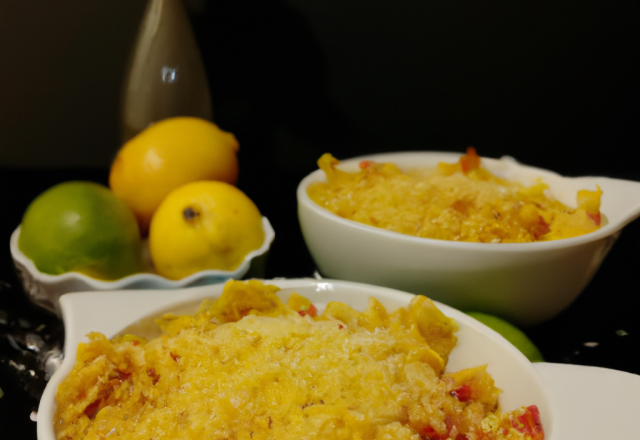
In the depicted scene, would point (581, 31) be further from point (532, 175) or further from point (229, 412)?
point (229, 412)

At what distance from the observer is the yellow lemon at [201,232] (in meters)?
0.67

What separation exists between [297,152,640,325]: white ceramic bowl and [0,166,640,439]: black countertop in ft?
0.26

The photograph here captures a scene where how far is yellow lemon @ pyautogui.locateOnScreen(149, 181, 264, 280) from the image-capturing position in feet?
2.21

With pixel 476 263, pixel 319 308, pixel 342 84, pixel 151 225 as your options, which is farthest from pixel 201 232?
pixel 342 84

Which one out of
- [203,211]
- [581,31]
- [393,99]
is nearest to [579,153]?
[581,31]

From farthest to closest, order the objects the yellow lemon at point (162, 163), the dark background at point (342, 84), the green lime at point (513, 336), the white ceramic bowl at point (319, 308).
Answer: the dark background at point (342, 84)
the yellow lemon at point (162, 163)
the green lime at point (513, 336)
the white ceramic bowl at point (319, 308)

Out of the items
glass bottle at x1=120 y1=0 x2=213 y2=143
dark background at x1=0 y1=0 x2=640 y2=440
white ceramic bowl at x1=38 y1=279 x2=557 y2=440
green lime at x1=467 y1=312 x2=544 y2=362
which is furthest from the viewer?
dark background at x1=0 y1=0 x2=640 y2=440

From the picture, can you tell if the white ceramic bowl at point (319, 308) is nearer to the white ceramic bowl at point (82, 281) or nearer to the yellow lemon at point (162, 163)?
the white ceramic bowl at point (82, 281)

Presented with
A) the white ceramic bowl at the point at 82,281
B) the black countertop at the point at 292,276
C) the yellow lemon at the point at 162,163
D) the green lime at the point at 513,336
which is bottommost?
the black countertop at the point at 292,276

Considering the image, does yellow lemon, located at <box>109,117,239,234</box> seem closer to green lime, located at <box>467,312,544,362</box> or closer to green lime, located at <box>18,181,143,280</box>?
green lime, located at <box>18,181,143,280</box>

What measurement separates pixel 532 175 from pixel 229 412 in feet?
2.02

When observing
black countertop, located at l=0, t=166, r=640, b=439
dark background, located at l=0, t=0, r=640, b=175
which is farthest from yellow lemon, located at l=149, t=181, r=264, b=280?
dark background, located at l=0, t=0, r=640, b=175

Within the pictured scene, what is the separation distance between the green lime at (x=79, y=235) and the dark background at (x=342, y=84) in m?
0.35

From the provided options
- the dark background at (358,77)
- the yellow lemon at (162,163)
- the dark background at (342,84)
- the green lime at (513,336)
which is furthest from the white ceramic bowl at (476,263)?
the dark background at (358,77)
